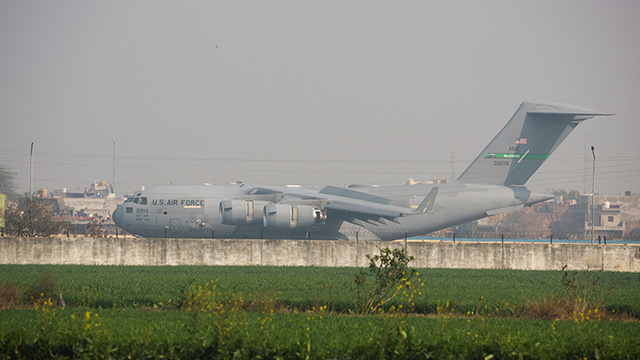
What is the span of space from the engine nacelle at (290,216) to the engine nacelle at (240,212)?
44 centimetres

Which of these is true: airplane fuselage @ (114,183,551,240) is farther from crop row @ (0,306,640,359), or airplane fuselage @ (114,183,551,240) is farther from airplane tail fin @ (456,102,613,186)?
crop row @ (0,306,640,359)

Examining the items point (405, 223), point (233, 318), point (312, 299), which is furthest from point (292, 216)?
point (233, 318)

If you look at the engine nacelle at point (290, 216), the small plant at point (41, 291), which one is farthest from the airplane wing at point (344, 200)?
the small plant at point (41, 291)

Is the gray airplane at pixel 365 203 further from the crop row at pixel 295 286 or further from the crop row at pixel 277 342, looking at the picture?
the crop row at pixel 277 342

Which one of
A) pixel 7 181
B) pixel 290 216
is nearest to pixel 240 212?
pixel 290 216

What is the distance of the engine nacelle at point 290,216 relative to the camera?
34.0 meters

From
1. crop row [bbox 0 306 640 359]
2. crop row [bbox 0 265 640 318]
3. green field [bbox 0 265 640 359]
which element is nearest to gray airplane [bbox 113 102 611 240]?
crop row [bbox 0 265 640 318]

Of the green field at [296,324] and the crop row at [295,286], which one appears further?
the crop row at [295,286]

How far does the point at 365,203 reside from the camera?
34750mm

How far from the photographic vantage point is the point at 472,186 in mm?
37750

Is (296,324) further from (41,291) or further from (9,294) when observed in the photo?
(9,294)

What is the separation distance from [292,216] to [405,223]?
20.1 feet

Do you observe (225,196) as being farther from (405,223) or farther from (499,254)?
(499,254)

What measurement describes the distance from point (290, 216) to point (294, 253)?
2.69 m
